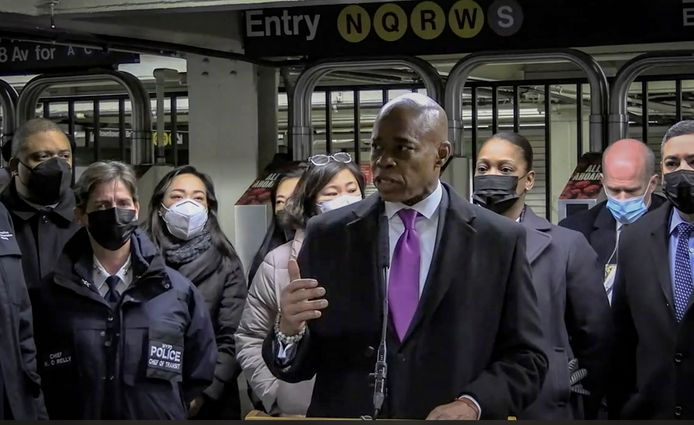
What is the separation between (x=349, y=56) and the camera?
15.2 feet

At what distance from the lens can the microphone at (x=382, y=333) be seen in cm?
210

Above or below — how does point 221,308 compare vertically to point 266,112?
below

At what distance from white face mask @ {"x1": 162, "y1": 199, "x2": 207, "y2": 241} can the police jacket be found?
1.91 feet

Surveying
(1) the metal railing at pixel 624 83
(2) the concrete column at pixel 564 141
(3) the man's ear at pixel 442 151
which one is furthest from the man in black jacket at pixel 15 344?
(2) the concrete column at pixel 564 141

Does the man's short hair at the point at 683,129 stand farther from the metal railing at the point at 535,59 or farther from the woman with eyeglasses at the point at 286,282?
the metal railing at the point at 535,59

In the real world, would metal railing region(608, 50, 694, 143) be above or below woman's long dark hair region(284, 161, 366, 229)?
above

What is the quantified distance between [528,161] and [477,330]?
1.10 meters

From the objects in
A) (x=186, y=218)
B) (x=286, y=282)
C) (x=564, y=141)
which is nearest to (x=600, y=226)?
(x=286, y=282)

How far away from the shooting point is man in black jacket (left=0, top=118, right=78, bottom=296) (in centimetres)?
329

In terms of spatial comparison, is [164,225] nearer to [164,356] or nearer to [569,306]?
[164,356]

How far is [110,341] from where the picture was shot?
2.87 m

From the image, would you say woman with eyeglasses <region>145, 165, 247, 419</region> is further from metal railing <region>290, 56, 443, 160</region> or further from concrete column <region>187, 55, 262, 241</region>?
concrete column <region>187, 55, 262, 241</region>

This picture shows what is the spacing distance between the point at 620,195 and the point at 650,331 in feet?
2.85

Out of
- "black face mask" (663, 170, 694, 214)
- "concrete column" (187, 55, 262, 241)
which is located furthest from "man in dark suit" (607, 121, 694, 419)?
"concrete column" (187, 55, 262, 241)
